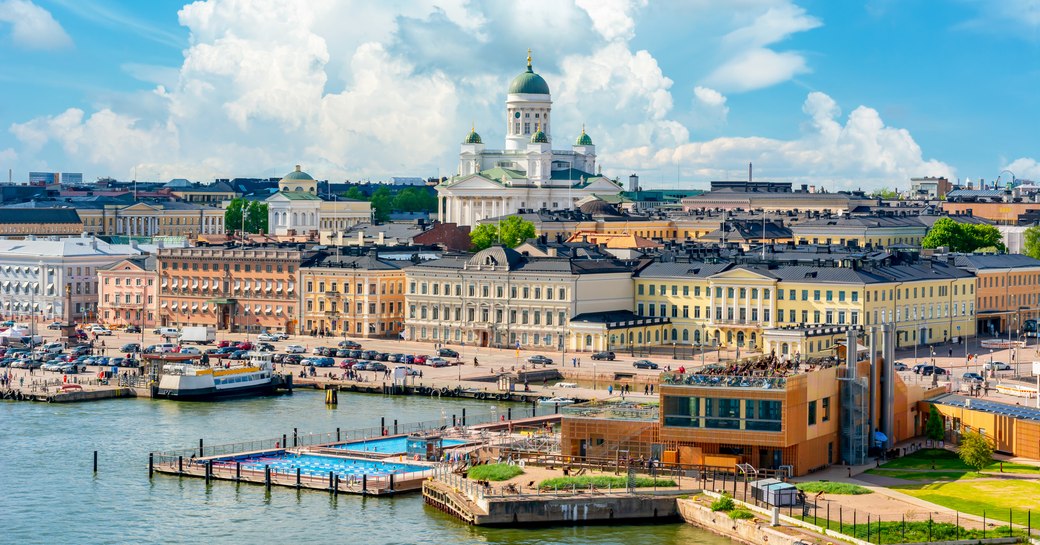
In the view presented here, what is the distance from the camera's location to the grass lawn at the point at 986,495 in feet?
163

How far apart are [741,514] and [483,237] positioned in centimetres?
8421

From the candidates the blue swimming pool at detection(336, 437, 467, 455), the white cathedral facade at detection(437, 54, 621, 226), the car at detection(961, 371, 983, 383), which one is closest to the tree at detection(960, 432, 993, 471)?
the blue swimming pool at detection(336, 437, 467, 455)

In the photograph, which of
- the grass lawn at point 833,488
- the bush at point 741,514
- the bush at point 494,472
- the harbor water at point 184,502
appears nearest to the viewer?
the bush at point 741,514

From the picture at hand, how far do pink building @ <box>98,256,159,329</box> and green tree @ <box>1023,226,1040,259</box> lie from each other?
2247 inches

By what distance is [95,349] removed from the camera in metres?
98.0

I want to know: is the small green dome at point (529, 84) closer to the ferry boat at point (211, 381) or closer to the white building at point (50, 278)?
the white building at point (50, 278)

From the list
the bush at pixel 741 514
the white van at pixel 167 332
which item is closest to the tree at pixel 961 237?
the white van at pixel 167 332

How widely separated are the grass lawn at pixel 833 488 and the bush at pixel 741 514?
2559 millimetres

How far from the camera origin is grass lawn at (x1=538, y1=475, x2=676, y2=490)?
52.7m

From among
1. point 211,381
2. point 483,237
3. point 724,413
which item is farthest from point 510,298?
point 724,413

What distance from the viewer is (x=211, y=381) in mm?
80812

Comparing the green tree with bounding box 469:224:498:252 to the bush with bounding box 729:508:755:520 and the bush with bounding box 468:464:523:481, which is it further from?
the bush with bounding box 729:508:755:520

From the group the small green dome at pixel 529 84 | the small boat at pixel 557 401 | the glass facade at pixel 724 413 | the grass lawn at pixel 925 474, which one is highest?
the small green dome at pixel 529 84

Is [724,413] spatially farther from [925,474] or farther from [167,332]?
[167,332]
